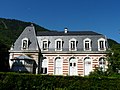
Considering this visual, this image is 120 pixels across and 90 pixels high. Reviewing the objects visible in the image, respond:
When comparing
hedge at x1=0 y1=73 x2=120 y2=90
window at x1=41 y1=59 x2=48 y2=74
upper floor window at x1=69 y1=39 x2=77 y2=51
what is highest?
upper floor window at x1=69 y1=39 x2=77 y2=51

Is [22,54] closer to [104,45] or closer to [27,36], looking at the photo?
[27,36]

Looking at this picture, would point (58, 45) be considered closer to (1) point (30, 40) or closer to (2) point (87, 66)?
(1) point (30, 40)

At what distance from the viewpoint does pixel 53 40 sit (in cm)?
4494

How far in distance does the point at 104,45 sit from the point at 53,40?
9.03 m

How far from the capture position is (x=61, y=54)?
43.1m

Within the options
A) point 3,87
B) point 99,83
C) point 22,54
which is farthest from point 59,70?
point 3,87

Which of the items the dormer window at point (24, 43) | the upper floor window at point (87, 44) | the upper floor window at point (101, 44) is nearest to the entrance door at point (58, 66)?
the upper floor window at point (87, 44)

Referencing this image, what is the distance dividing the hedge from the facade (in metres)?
13.5

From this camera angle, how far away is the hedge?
23.8m

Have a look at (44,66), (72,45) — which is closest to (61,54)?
(72,45)

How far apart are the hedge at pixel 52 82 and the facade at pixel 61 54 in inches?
533

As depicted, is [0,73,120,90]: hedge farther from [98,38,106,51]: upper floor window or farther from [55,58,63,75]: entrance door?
[55,58,63,75]: entrance door

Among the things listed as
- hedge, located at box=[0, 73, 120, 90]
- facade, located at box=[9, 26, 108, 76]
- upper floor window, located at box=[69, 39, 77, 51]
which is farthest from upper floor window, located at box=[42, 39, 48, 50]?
hedge, located at box=[0, 73, 120, 90]

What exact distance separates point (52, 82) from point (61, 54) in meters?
17.3
